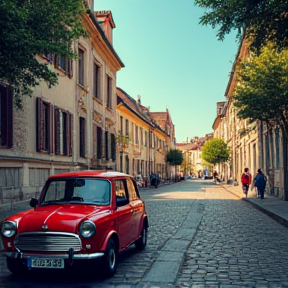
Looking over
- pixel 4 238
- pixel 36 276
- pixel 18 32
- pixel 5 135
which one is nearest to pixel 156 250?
pixel 36 276

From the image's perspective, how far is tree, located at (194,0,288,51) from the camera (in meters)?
10.4

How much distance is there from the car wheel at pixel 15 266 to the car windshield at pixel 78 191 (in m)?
1.13

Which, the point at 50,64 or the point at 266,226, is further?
the point at 50,64

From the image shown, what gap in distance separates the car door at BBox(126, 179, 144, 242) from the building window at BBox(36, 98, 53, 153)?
8.64 m

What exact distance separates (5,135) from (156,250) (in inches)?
289

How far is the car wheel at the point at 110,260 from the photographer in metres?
6.38

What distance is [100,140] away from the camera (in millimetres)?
27141

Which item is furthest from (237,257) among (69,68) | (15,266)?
(69,68)

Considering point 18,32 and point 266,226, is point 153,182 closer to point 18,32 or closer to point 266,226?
point 266,226

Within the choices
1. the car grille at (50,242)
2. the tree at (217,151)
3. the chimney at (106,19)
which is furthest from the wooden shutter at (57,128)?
the tree at (217,151)

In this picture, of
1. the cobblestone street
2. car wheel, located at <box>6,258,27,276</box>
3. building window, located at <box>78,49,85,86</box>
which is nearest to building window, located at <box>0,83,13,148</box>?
the cobblestone street

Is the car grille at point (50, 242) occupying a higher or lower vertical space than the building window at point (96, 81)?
lower

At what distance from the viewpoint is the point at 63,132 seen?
20125 mm

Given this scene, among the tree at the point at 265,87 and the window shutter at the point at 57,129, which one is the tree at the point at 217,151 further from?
the window shutter at the point at 57,129
